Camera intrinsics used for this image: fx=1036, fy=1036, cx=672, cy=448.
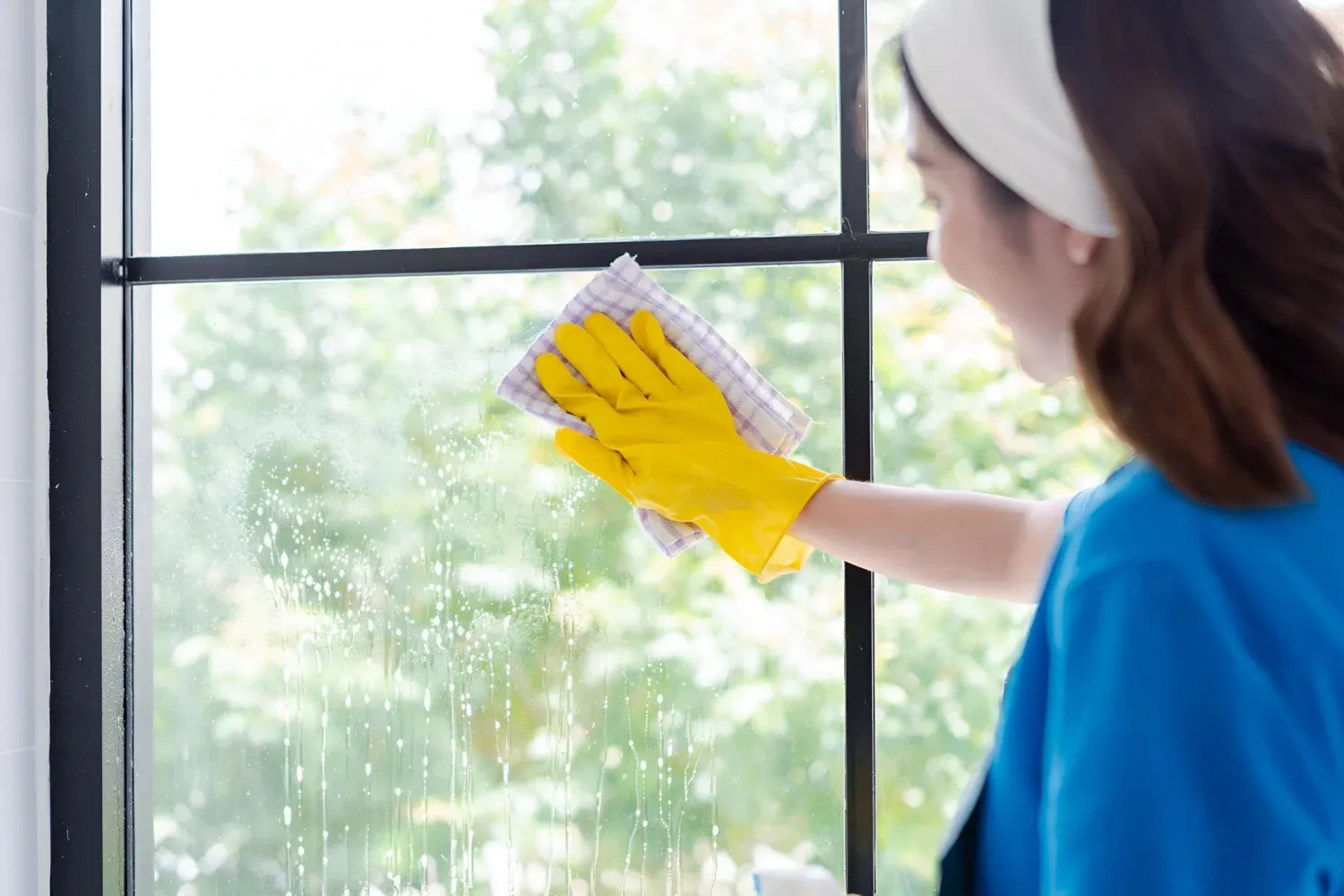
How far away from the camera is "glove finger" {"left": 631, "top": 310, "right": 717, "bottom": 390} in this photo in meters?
0.99

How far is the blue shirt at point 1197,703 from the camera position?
461 mm

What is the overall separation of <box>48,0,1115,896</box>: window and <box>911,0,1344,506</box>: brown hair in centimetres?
48

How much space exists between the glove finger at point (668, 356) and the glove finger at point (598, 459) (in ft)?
0.31

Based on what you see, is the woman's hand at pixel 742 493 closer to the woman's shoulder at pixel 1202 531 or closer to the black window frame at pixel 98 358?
the black window frame at pixel 98 358

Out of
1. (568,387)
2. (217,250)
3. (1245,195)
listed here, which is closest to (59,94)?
(217,250)

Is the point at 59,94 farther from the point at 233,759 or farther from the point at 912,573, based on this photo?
the point at 912,573

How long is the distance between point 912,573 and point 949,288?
0.29m

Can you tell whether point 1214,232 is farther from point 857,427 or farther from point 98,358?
point 98,358

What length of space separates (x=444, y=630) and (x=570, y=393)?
0.31 m

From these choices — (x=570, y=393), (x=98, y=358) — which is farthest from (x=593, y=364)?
(x=98, y=358)

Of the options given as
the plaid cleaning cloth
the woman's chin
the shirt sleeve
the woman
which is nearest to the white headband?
the woman

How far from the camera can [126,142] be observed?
45.5 inches

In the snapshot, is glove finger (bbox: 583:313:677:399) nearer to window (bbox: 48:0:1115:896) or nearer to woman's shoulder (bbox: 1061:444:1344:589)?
window (bbox: 48:0:1115:896)

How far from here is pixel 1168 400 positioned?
519 mm
